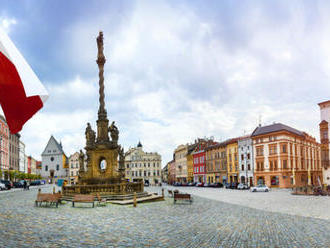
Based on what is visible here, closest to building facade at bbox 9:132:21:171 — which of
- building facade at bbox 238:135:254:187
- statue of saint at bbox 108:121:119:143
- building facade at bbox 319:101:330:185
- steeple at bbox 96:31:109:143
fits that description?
building facade at bbox 238:135:254:187

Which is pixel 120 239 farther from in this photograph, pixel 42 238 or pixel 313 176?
pixel 313 176

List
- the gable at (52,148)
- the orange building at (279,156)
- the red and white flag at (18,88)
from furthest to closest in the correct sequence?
the gable at (52,148), the orange building at (279,156), the red and white flag at (18,88)

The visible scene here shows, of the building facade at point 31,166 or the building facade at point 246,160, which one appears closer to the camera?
the building facade at point 246,160

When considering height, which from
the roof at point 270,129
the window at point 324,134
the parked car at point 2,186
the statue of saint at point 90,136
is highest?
the roof at point 270,129

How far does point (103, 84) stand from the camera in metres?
32.2

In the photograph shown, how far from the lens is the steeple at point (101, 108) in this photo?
30859 millimetres

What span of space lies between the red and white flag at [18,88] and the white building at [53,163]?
394ft

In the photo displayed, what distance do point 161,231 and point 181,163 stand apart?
98607mm

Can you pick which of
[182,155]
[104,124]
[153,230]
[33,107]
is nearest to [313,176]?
[182,155]

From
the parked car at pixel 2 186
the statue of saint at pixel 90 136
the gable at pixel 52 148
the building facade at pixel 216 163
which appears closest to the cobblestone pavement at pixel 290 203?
the statue of saint at pixel 90 136

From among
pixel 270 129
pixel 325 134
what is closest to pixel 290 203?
pixel 325 134

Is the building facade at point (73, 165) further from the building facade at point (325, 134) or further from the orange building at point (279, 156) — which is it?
the building facade at point (325, 134)

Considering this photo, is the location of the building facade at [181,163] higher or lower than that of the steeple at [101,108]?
lower

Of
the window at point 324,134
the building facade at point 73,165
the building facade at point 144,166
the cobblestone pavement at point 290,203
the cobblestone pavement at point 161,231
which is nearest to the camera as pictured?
the cobblestone pavement at point 161,231
